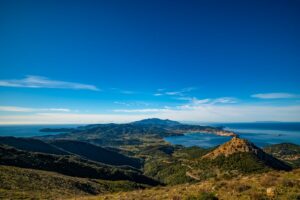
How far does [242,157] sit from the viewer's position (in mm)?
124438

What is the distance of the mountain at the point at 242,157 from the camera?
11731cm

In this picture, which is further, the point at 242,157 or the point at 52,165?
the point at 242,157

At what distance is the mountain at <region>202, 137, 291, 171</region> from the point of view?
117312 mm

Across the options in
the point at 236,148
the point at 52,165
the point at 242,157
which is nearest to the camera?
the point at 52,165

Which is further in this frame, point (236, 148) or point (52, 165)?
point (236, 148)

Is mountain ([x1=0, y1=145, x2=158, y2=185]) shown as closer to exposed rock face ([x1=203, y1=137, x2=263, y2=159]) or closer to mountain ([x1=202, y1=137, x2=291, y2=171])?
mountain ([x1=202, y1=137, x2=291, y2=171])

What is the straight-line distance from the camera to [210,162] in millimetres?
129750

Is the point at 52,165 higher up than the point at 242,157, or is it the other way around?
the point at 52,165

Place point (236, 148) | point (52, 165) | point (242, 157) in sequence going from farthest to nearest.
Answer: point (236, 148) → point (242, 157) → point (52, 165)

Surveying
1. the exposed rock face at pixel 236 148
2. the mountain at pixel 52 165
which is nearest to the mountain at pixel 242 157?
the exposed rock face at pixel 236 148

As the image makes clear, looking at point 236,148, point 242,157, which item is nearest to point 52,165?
point 242,157

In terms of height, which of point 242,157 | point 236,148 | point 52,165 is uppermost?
point 236,148

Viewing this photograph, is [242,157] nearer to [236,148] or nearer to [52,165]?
[236,148]

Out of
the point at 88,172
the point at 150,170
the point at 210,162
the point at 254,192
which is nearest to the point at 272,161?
the point at 210,162
